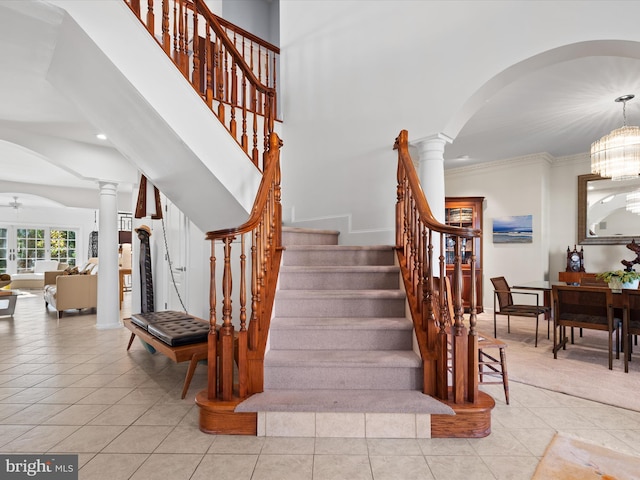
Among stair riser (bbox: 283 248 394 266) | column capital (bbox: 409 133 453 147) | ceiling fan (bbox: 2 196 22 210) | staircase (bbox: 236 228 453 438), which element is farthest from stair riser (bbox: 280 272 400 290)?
ceiling fan (bbox: 2 196 22 210)

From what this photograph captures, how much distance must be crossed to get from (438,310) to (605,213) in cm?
543

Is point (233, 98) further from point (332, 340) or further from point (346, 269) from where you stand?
point (332, 340)

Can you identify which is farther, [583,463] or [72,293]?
[72,293]

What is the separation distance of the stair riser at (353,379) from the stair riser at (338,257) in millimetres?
1250

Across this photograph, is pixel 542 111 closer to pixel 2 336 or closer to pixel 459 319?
pixel 459 319

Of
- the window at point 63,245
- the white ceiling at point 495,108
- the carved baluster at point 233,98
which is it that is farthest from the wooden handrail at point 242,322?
the window at point 63,245

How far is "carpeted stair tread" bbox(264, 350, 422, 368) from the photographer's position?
7.82ft

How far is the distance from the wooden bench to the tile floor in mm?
267

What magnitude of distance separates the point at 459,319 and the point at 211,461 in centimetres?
161

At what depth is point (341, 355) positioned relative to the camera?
A: 2506 millimetres

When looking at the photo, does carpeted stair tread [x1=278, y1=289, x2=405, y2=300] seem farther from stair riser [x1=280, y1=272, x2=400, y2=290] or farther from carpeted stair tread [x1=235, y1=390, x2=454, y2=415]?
carpeted stair tread [x1=235, y1=390, x2=454, y2=415]

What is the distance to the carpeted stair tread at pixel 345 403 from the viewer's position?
2.14 m

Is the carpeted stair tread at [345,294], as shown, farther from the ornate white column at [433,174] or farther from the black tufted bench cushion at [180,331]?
the ornate white column at [433,174]

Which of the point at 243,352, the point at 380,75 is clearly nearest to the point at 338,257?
the point at 243,352
